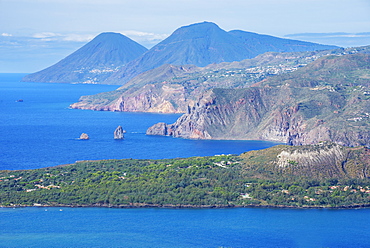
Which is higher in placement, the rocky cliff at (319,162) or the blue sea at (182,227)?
the rocky cliff at (319,162)

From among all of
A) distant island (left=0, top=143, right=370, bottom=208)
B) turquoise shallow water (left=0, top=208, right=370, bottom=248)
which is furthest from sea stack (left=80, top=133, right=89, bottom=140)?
turquoise shallow water (left=0, top=208, right=370, bottom=248)

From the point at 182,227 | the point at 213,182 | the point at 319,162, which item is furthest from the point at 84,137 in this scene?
the point at 182,227

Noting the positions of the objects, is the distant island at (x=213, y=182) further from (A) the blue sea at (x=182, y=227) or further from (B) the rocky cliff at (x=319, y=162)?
(A) the blue sea at (x=182, y=227)

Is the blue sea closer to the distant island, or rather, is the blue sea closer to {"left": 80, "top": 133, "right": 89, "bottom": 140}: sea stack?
the distant island

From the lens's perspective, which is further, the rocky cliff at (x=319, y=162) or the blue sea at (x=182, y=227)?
the rocky cliff at (x=319, y=162)

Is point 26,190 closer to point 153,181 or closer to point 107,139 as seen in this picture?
point 153,181

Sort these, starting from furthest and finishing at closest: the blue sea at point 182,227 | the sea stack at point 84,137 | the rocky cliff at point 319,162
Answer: the sea stack at point 84,137
the rocky cliff at point 319,162
the blue sea at point 182,227

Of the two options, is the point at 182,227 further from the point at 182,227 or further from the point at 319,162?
the point at 319,162

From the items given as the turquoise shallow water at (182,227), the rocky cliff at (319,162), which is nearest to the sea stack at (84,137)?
the rocky cliff at (319,162)

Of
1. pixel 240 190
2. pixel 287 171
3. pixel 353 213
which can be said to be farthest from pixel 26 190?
pixel 353 213

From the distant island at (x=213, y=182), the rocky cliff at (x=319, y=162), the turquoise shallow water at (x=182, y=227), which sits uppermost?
the rocky cliff at (x=319, y=162)
